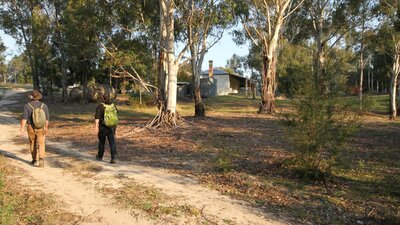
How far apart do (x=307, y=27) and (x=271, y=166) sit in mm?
24261

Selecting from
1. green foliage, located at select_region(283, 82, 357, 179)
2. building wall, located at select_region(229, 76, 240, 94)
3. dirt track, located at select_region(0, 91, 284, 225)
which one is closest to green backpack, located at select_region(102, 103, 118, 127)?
dirt track, located at select_region(0, 91, 284, 225)

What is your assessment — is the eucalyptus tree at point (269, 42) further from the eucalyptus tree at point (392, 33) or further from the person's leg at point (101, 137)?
the person's leg at point (101, 137)

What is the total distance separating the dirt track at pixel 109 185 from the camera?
560 cm

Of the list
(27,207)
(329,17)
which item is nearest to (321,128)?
(27,207)

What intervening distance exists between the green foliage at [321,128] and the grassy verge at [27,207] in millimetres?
4285

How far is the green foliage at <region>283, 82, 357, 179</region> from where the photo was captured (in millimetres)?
7258

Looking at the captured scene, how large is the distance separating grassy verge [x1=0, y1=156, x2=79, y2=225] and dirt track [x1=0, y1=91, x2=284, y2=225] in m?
0.19

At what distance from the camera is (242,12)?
2405 cm

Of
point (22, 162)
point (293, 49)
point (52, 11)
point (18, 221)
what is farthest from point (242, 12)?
point (293, 49)

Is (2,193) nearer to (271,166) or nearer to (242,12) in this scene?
(271,166)

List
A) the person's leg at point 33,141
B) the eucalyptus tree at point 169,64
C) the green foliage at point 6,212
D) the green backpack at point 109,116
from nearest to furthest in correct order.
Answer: the green foliage at point 6,212, the person's leg at point 33,141, the green backpack at point 109,116, the eucalyptus tree at point 169,64

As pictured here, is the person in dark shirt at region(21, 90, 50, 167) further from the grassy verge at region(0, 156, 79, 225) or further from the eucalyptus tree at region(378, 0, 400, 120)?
the eucalyptus tree at region(378, 0, 400, 120)

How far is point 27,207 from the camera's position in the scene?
5938mm

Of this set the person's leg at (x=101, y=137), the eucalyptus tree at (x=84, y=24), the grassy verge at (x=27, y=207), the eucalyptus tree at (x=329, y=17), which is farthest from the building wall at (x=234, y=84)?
the grassy verge at (x=27, y=207)
